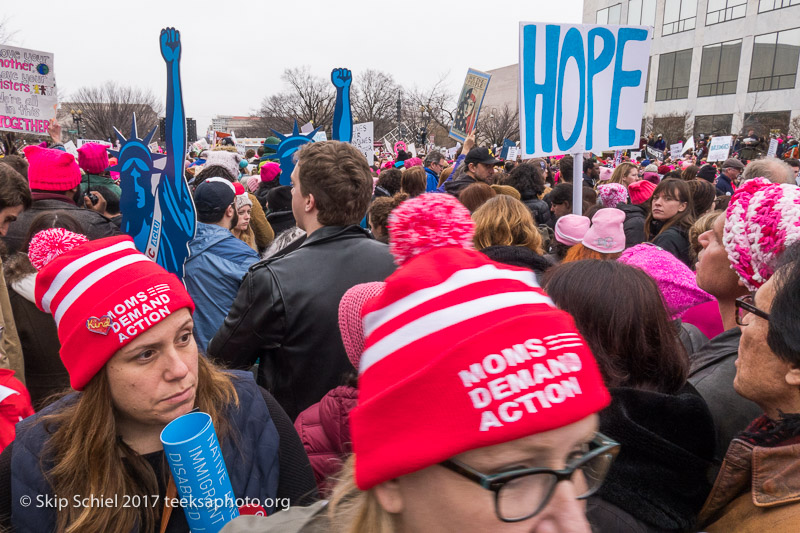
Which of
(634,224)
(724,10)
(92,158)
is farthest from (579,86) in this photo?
(724,10)

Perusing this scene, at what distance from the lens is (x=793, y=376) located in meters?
1.29

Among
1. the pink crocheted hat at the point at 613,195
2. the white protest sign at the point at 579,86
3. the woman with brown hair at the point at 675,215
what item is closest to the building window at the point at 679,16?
the pink crocheted hat at the point at 613,195

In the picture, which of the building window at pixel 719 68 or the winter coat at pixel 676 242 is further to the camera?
the building window at pixel 719 68

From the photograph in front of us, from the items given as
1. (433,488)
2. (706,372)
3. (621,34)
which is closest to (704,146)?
(621,34)

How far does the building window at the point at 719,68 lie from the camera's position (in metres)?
37.9

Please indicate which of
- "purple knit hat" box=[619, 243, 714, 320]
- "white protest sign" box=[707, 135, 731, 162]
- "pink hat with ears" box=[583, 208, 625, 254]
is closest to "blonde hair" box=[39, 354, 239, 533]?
"purple knit hat" box=[619, 243, 714, 320]

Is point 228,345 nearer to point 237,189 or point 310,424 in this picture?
point 310,424

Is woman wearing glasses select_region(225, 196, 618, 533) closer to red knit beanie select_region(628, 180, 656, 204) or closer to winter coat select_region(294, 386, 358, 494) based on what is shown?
winter coat select_region(294, 386, 358, 494)

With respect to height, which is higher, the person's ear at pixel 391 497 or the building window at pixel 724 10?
the building window at pixel 724 10

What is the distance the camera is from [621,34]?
3838 millimetres

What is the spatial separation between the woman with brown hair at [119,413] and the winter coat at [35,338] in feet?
4.15

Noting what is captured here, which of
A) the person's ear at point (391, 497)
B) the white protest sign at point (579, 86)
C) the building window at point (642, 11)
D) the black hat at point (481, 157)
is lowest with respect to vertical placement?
the person's ear at point (391, 497)

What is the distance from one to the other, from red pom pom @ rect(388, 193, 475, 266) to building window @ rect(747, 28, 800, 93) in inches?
1716

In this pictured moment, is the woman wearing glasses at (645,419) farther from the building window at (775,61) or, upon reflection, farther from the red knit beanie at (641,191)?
the building window at (775,61)
